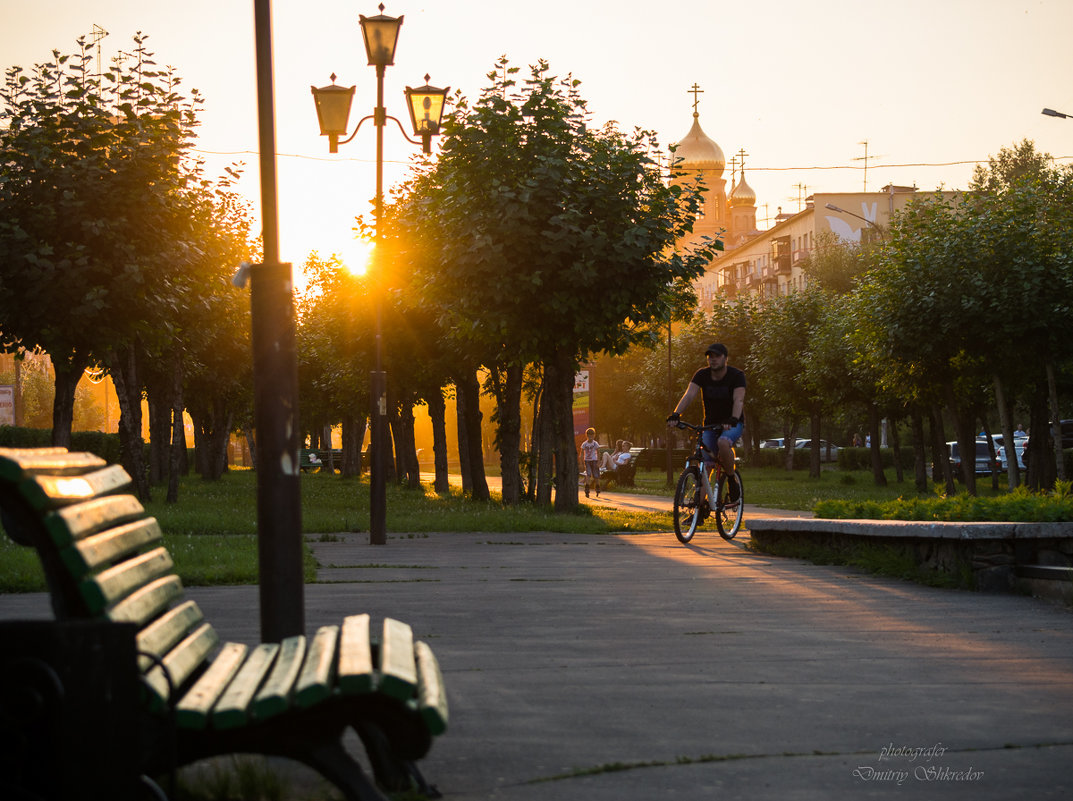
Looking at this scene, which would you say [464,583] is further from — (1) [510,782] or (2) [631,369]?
(2) [631,369]

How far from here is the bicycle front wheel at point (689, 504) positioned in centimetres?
1359

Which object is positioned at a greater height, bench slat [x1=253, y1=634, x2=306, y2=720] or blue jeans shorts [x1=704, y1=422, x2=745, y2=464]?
blue jeans shorts [x1=704, y1=422, x2=745, y2=464]

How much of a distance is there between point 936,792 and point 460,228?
15895 mm

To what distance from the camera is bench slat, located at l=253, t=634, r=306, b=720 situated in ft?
10.1

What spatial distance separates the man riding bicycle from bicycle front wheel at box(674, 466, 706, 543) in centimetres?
43

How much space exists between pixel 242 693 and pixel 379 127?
13.7m

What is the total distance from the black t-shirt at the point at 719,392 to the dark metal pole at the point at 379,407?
337 centimetres

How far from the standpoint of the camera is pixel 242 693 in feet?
10.7

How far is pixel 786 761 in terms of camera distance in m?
4.30

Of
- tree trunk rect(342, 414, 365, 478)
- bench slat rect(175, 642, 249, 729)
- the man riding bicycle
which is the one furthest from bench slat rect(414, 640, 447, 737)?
tree trunk rect(342, 414, 365, 478)

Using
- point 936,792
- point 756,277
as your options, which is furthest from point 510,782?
point 756,277

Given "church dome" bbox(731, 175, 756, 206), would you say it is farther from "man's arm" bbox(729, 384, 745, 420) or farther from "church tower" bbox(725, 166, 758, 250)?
"man's arm" bbox(729, 384, 745, 420)

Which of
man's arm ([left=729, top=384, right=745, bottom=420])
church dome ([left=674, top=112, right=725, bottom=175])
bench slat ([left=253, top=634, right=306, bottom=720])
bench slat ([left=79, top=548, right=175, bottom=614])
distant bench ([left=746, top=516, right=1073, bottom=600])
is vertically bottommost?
distant bench ([left=746, top=516, right=1073, bottom=600])

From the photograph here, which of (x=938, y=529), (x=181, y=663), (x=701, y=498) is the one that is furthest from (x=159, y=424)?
(x=181, y=663)
